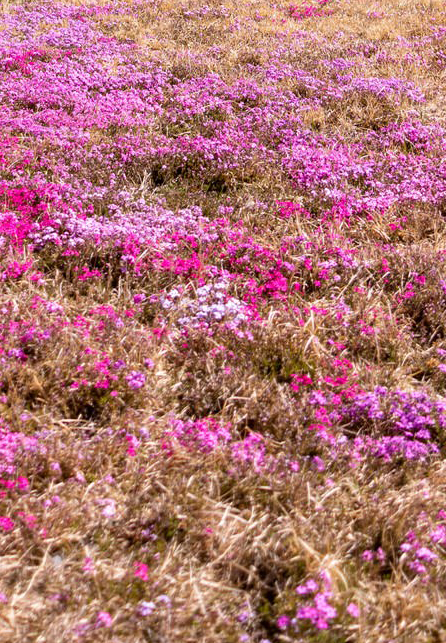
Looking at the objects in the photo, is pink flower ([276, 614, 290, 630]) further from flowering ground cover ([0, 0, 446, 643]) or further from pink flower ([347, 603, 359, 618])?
pink flower ([347, 603, 359, 618])

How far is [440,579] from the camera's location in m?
3.32

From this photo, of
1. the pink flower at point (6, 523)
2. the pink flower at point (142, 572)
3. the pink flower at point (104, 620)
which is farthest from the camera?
the pink flower at point (6, 523)

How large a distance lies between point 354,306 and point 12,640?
413cm

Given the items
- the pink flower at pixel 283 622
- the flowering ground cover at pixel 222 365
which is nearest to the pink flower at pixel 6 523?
the flowering ground cover at pixel 222 365

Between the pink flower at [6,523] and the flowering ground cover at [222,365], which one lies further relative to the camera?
the pink flower at [6,523]

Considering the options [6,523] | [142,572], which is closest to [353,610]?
[142,572]

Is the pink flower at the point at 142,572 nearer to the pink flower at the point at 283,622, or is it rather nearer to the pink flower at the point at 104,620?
the pink flower at the point at 104,620

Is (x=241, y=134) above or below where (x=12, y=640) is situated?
above

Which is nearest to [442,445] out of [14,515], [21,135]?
[14,515]

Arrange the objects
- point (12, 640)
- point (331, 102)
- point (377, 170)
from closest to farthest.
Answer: point (12, 640) → point (377, 170) → point (331, 102)

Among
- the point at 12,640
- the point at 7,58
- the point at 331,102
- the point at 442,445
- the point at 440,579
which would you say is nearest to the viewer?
the point at 12,640

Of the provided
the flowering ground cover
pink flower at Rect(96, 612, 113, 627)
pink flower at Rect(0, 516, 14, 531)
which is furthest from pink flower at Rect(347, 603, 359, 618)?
pink flower at Rect(0, 516, 14, 531)

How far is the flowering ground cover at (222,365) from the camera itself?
10.3ft

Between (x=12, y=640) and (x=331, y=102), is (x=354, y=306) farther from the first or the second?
(x=331, y=102)
